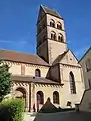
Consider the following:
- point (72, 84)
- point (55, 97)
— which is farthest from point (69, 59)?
point (55, 97)

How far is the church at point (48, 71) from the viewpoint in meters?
29.0

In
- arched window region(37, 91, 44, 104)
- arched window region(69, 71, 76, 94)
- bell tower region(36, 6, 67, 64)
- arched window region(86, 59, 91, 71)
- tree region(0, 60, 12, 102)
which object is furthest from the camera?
bell tower region(36, 6, 67, 64)

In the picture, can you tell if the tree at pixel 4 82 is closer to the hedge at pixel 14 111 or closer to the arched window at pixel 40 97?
the hedge at pixel 14 111

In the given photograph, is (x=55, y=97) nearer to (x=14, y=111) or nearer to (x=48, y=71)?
(x=48, y=71)

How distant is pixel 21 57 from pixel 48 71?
6.38 m

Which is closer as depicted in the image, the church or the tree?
the tree

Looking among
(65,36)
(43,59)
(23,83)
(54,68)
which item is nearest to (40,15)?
(65,36)

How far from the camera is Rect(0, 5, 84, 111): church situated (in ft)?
95.1

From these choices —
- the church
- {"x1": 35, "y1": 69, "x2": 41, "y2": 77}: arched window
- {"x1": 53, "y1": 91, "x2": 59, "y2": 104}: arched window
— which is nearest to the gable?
the church

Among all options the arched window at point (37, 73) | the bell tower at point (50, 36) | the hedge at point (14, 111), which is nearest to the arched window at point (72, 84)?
the bell tower at point (50, 36)

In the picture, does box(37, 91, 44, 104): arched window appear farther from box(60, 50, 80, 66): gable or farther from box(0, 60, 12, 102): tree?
box(0, 60, 12, 102): tree

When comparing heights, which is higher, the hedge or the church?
the church

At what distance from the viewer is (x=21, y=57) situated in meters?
35.8

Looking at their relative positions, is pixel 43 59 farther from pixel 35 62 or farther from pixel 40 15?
pixel 40 15
